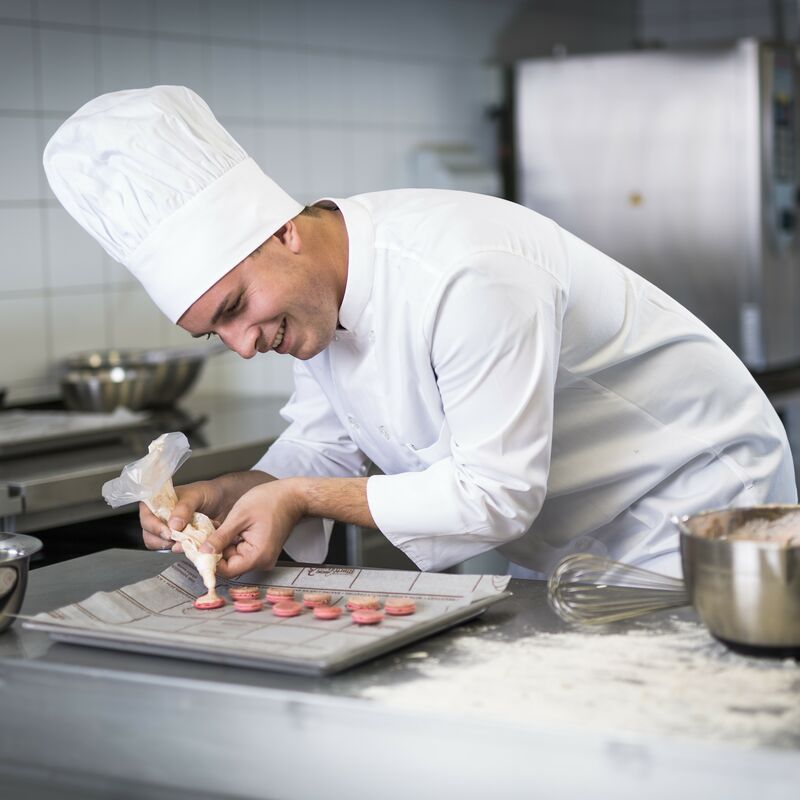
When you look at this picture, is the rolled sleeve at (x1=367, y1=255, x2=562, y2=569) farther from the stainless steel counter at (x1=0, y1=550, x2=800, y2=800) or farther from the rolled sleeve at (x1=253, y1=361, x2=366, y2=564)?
the rolled sleeve at (x1=253, y1=361, x2=366, y2=564)

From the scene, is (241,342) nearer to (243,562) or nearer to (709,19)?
(243,562)

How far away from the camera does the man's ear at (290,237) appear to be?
1.41m

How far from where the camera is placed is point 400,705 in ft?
3.29

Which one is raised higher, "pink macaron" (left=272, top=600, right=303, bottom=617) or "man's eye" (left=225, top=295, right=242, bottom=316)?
"man's eye" (left=225, top=295, right=242, bottom=316)

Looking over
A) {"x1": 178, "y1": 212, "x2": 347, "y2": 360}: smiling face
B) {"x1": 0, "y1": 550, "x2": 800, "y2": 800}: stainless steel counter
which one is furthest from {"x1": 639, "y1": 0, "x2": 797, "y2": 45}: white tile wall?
{"x1": 0, "y1": 550, "x2": 800, "y2": 800}: stainless steel counter

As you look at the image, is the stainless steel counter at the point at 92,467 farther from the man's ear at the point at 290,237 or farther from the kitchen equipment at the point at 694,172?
the kitchen equipment at the point at 694,172

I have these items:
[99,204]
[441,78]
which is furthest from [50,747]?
[441,78]

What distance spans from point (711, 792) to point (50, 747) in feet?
1.93

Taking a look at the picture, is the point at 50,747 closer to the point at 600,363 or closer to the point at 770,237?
the point at 600,363

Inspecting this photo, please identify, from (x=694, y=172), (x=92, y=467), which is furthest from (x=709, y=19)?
(x=92, y=467)

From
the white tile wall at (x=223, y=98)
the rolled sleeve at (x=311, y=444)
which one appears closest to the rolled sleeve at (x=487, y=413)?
the rolled sleeve at (x=311, y=444)

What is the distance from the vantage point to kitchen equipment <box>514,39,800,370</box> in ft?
11.6

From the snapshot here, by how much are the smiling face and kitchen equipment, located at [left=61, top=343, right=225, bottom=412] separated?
4.60 feet

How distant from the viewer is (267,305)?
138 cm
